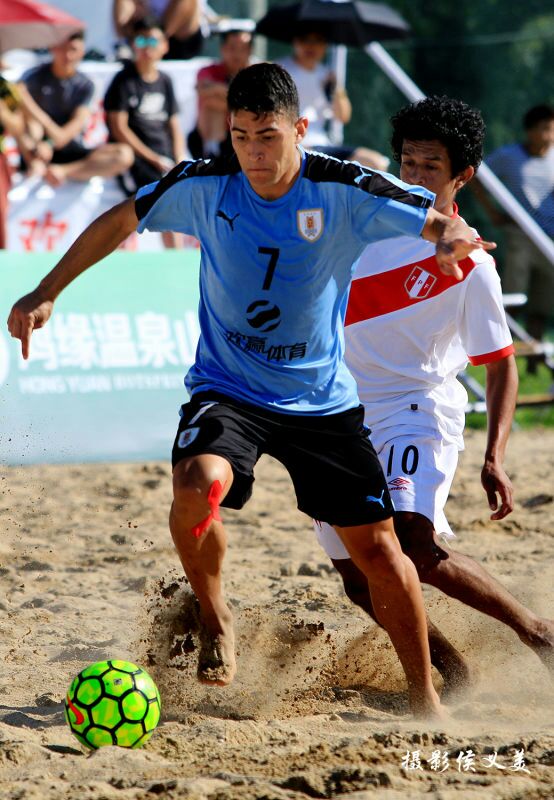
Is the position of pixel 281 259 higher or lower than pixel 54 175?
higher

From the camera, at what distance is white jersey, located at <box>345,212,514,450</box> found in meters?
4.54

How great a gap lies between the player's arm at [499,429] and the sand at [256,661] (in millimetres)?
805

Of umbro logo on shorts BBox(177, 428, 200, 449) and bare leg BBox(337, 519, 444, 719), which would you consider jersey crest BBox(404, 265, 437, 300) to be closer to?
bare leg BBox(337, 519, 444, 719)

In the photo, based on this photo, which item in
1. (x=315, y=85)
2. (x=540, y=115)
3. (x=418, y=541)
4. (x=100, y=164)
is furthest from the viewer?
(x=540, y=115)

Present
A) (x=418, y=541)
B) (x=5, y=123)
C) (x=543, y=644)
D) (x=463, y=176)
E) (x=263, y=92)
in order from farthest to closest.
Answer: (x=5, y=123)
(x=463, y=176)
(x=543, y=644)
(x=418, y=541)
(x=263, y=92)

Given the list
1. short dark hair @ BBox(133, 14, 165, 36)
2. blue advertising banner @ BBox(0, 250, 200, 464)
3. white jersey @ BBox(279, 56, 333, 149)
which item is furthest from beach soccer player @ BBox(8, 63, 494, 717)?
white jersey @ BBox(279, 56, 333, 149)

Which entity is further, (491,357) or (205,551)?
(491,357)

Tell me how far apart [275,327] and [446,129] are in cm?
126

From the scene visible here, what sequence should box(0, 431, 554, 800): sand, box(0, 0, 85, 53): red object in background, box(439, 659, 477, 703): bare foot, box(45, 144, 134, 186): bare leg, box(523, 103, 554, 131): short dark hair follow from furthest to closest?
box(523, 103, 554, 131): short dark hair
box(45, 144, 134, 186): bare leg
box(0, 0, 85, 53): red object in background
box(439, 659, 477, 703): bare foot
box(0, 431, 554, 800): sand

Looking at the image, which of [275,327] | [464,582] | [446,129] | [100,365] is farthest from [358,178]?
[100,365]

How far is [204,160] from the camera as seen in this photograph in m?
4.22

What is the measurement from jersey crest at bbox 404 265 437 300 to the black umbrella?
7.22 metres

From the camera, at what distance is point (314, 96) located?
37.6ft

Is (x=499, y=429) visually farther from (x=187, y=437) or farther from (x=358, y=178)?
(x=187, y=437)
